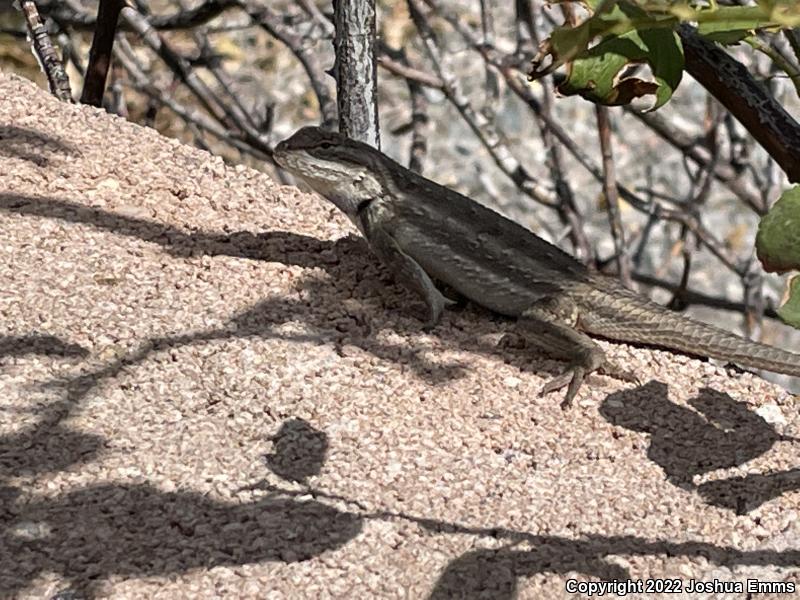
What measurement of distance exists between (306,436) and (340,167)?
1.43 metres

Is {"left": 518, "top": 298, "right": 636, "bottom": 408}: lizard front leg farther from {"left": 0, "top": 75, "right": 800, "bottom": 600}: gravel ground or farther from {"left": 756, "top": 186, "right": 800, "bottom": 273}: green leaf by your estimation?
{"left": 756, "top": 186, "right": 800, "bottom": 273}: green leaf

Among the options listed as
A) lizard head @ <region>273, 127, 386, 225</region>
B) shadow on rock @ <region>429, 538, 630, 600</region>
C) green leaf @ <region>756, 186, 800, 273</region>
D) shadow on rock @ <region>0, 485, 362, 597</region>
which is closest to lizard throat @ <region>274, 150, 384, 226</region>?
lizard head @ <region>273, 127, 386, 225</region>

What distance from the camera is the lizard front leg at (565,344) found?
365cm

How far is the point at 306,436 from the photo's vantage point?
3238mm

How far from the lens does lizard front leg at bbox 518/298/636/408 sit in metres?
3.65

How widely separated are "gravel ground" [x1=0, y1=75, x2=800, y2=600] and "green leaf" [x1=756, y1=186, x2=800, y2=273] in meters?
0.90

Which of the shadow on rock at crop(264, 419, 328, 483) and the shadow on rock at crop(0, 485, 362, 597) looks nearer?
the shadow on rock at crop(0, 485, 362, 597)

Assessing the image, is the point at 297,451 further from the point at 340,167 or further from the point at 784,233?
the point at 340,167

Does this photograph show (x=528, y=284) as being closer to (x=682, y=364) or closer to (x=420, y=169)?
(x=682, y=364)

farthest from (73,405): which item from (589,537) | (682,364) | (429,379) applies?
(682,364)

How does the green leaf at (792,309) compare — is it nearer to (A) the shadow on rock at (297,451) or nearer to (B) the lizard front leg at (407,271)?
(A) the shadow on rock at (297,451)

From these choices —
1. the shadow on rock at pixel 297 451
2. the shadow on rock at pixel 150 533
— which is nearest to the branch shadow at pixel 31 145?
the shadow on rock at pixel 297 451

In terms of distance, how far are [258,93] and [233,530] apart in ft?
22.2

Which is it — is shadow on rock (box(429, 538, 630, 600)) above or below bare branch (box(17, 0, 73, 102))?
below
